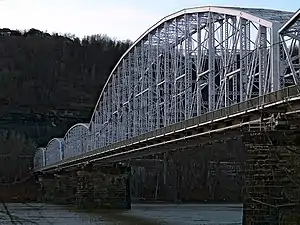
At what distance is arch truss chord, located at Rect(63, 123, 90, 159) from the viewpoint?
4278 inches

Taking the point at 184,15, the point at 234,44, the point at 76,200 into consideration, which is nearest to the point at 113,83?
the point at 76,200

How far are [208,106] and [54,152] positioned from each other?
281 feet

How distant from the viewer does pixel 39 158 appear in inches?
5566

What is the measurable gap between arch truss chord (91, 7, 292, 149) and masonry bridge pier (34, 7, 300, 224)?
8cm

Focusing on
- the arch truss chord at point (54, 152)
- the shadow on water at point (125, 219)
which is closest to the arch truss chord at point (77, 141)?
the arch truss chord at point (54, 152)

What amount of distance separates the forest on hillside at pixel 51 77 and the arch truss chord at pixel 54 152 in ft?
21.3

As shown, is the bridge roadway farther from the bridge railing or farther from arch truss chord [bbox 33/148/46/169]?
arch truss chord [bbox 33/148/46/169]

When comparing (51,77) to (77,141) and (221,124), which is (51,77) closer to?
(77,141)

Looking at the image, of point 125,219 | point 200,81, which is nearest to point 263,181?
point 200,81

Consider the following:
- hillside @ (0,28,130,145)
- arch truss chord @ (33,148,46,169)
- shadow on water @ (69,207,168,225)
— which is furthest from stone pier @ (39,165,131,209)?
hillside @ (0,28,130,145)

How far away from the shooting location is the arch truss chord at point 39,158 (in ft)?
447

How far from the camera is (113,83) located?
85688 mm

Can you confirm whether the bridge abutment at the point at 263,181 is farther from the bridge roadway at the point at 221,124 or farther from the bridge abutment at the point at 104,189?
the bridge abutment at the point at 104,189

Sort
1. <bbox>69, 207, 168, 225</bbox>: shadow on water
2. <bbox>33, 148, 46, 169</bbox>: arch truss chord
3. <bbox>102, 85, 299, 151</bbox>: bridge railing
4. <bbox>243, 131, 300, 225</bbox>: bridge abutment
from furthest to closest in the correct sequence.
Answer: <bbox>33, 148, 46, 169</bbox>: arch truss chord < <bbox>69, 207, 168, 225</bbox>: shadow on water < <bbox>243, 131, 300, 225</bbox>: bridge abutment < <bbox>102, 85, 299, 151</bbox>: bridge railing
